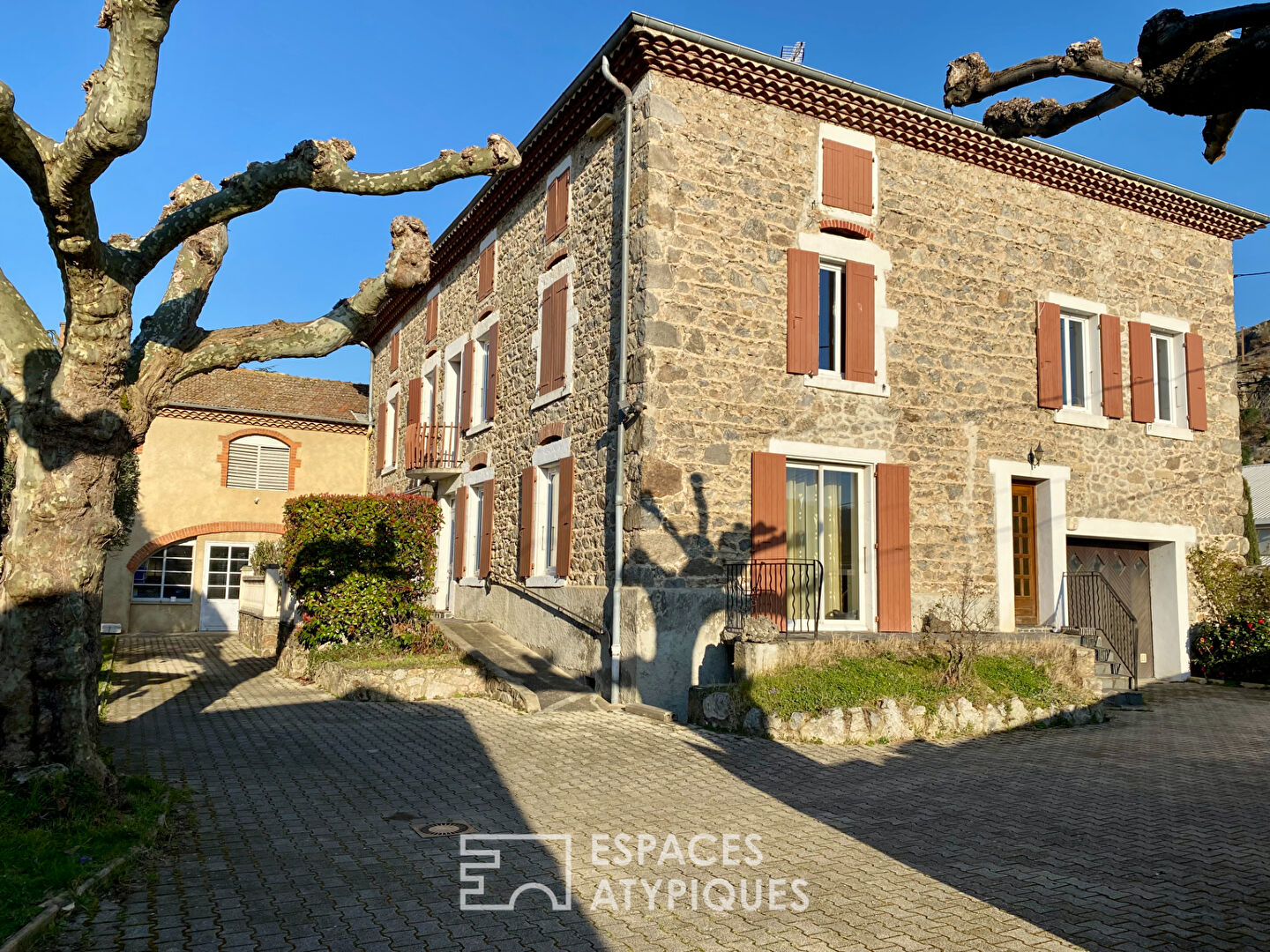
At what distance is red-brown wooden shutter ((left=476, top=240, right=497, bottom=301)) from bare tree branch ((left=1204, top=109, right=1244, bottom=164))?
477 inches

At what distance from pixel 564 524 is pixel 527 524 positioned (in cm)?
115

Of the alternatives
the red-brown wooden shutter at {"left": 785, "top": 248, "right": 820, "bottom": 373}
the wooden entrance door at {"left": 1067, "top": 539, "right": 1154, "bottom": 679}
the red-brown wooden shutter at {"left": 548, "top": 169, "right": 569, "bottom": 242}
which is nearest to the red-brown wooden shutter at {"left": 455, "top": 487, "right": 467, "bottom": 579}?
the red-brown wooden shutter at {"left": 548, "top": 169, "right": 569, "bottom": 242}

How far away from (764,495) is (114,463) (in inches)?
260

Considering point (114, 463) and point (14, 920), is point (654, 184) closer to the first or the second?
point (114, 463)

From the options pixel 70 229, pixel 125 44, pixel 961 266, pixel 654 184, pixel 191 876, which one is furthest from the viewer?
pixel 961 266

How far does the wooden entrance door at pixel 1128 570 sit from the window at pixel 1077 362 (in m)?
2.03

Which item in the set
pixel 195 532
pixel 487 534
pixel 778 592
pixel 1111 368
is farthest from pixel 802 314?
pixel 195 532

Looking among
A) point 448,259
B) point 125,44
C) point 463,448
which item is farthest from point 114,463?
point 448,259

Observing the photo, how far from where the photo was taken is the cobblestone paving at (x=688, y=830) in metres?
4.07

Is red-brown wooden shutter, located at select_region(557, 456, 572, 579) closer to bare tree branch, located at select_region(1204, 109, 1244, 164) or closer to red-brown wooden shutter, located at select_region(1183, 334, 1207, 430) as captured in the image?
bare tree branch, located at select_region(1204, 109, 1244, 164)

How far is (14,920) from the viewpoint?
3.75 metres

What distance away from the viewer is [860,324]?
11.4 metres

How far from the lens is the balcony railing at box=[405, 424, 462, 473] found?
1576 centimetres

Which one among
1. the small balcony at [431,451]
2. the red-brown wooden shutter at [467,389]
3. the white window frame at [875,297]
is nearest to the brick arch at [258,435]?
the small balcony at [431,451]
